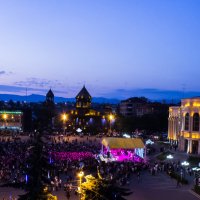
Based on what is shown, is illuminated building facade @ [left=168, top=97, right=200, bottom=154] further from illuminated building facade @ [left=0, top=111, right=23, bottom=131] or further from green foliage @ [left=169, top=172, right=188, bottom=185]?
illuminated building facade @ [left=0, top=111, right=23, bottom=131]

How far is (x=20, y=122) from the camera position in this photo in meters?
137

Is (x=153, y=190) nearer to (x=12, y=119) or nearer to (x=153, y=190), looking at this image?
(x=153, y=190)

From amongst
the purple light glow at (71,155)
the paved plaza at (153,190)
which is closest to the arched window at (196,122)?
the purple light glow at (71,155)

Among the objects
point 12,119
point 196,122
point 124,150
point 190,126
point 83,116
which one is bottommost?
point 124,150

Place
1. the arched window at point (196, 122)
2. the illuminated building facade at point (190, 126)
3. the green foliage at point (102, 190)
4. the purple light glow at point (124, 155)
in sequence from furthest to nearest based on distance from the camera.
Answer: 1. the arched window at point (196, 122)
2. the illuminated building facade at point (190, 126)
3. the purple light glow at point (124, 155)
4. the green foliage at point (102, 190)

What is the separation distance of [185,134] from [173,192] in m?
29.0

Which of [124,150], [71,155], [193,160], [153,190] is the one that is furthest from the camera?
[193,160]

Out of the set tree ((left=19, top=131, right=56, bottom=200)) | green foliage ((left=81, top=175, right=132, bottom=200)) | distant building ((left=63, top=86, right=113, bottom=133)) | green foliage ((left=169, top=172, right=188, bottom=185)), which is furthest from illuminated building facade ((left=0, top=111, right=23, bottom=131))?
green foliage ((left=81, top=175, right=132, bottom=200))

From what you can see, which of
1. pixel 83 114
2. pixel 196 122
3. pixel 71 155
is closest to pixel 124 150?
pixel 71 155

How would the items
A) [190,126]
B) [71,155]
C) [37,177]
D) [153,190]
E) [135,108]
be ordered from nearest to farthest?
[37,177] → [153,190] → [71,155] → [190,126] → [135,108]

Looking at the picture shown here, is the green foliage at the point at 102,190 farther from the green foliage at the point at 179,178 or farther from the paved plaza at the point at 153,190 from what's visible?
the green foliage at the point at 179,178

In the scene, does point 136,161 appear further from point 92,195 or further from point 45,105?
point 45,105

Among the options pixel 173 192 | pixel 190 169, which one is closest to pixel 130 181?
pixel 173 192

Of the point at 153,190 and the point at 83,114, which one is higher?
the point at 83,114
